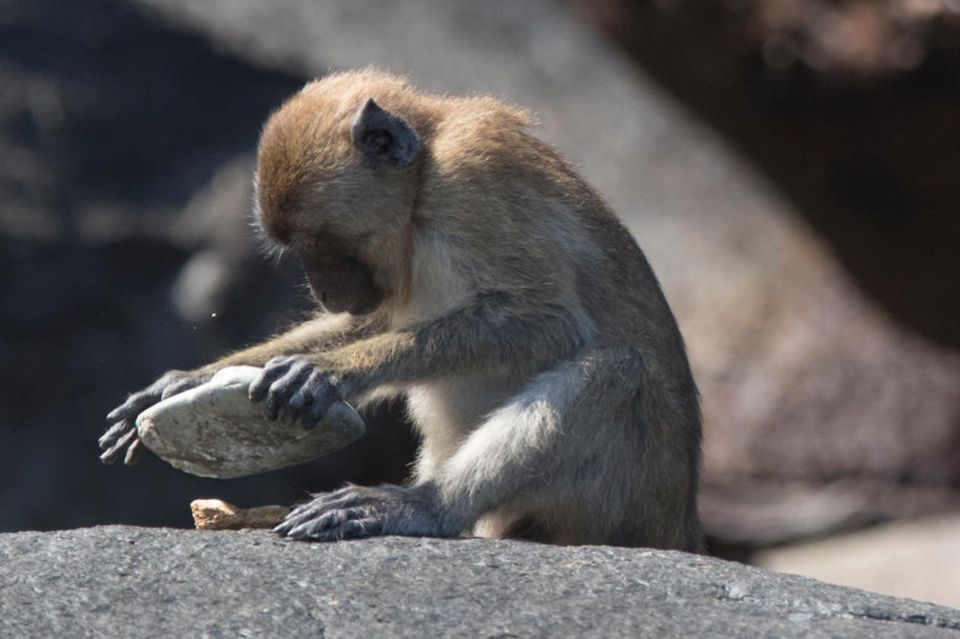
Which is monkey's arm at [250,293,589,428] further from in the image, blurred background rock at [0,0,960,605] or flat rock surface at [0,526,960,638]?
blurred background rock at [0,0,960,605]

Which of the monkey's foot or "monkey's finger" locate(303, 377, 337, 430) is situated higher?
"monkey's finger" locate(303, 377, 337, 430)

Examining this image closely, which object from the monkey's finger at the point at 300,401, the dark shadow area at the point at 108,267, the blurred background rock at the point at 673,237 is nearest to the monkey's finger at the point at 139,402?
the monkey's finger at the point at 300,401

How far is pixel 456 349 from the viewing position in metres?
7.21

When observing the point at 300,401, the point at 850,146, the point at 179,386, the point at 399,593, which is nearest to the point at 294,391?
the point at 300,401

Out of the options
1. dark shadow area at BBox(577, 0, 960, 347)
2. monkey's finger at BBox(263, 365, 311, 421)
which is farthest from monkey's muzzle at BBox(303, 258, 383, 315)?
dark shadow area at BBox(577, 0, 960, 347)

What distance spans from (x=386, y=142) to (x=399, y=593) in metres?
2.44

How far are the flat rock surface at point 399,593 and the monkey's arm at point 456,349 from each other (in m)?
0.80

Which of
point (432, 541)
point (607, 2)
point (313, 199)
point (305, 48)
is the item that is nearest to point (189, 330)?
point (305, 48)

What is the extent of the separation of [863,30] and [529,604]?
9637mm

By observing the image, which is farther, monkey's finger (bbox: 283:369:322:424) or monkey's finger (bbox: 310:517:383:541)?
monkey's finger (bbox: 283:369:322:424)

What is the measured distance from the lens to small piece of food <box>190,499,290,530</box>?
23.6 feet

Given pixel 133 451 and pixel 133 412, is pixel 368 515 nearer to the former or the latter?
pixel 133 451

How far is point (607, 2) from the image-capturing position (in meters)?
16.9

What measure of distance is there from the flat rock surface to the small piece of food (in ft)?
2.07
